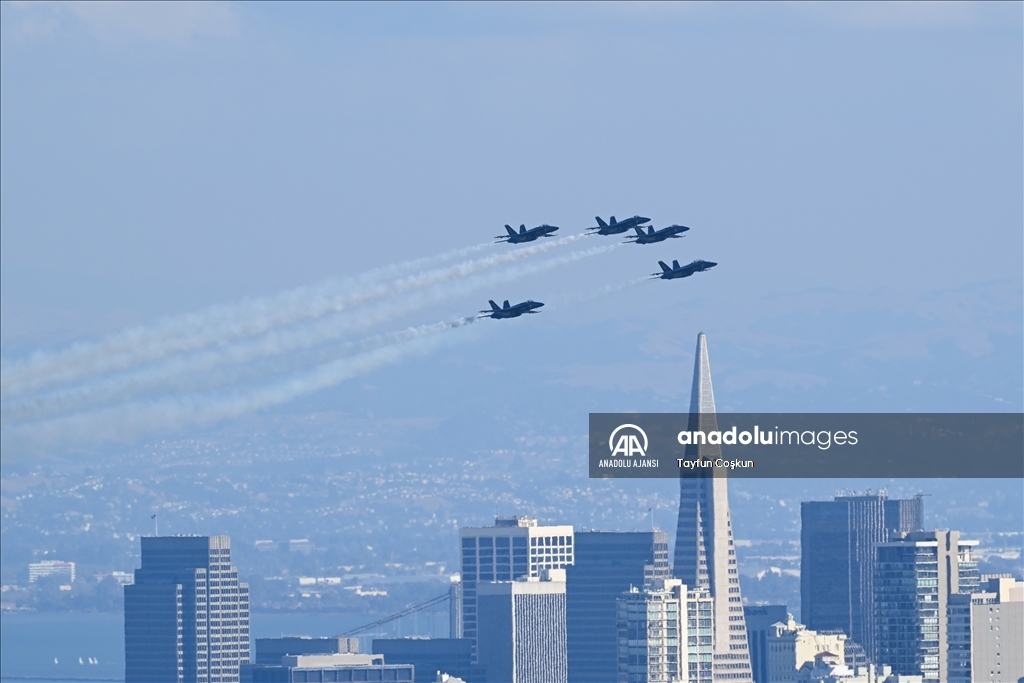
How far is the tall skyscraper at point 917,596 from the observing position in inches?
7303

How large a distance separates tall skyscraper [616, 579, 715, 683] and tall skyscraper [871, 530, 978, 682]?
19358mm

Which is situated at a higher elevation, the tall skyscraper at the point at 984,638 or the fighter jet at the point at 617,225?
the fighter jet at the point at 617,225

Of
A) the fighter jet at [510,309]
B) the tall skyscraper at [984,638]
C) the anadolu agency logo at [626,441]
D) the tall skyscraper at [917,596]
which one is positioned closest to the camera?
the fighter jet at [510,309]

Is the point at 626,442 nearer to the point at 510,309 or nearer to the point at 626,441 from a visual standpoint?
the point at 626,441

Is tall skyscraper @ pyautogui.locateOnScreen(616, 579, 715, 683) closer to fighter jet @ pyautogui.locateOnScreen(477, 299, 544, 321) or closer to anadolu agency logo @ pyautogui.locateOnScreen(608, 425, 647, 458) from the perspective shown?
anadolu agency logo @ pyautogui.locateOnScreen(608, 425, 647, 458)

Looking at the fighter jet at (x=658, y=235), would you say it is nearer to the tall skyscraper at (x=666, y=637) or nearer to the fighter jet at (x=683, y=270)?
the fighter jet at (x=683, y=270)

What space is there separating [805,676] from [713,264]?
110m

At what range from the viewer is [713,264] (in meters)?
89.5

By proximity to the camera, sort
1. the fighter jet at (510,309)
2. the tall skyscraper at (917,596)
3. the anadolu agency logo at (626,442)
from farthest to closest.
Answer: the tall skyscraper at (917,596) → the anadolu agency logo at (626,442) → the fighter jet at (510,309)

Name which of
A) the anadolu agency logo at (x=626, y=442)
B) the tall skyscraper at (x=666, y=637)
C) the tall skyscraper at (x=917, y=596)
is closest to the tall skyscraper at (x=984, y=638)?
the tall skyscraper at (x=917, y=596)

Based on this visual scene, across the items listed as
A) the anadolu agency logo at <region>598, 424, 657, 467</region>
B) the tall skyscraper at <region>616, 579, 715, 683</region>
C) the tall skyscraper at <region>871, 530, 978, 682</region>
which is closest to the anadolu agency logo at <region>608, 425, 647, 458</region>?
the anadolu agency logo at <region>598, 424, 657, 467</region>

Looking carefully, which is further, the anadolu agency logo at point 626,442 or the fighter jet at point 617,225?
the anadolu agency logo at point 626,442

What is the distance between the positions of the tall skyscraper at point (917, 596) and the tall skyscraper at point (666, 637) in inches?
762

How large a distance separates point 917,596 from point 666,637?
27838 mm
